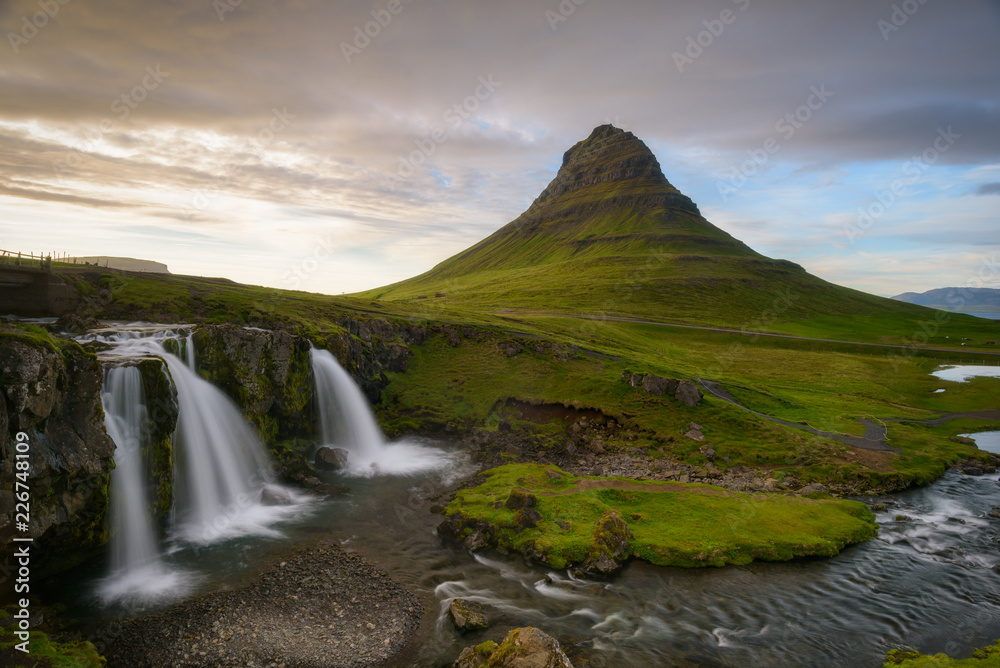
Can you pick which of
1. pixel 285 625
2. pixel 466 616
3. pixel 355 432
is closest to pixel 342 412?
pixel 355 432

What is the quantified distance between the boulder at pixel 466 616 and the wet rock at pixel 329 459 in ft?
77.7

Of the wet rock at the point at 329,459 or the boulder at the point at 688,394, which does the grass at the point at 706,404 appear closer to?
the boulder at the point at 688,394

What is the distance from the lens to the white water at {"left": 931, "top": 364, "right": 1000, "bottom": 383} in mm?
90938

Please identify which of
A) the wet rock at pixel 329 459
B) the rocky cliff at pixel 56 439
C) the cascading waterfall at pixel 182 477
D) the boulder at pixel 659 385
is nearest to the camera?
the rocky cliff at pixel 56 439

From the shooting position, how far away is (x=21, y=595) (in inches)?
851

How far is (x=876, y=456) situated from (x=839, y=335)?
112953 millimetres

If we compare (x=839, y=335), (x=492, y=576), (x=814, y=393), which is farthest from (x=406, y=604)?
(x=839, y=335)

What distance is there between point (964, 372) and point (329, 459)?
121426 mm

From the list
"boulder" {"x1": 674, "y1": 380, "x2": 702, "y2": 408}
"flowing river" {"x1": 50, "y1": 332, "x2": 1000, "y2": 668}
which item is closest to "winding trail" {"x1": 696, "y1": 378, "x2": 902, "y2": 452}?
"boulder" {"x1": 674, "y1": 380, "x2": 702, "y2": 408}

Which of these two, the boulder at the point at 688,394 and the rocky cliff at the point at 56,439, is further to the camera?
the boulder at the point at 688,394

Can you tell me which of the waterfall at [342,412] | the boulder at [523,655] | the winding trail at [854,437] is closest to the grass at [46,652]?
the boulder at [523,655]

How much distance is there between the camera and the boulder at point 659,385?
Answer: 58750mm

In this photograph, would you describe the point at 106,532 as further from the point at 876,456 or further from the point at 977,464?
the point at 977,464

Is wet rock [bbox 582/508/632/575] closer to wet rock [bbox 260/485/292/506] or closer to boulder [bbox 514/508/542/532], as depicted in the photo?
boulder [bbox 514/508/542/532]
